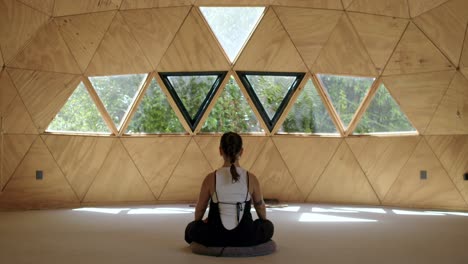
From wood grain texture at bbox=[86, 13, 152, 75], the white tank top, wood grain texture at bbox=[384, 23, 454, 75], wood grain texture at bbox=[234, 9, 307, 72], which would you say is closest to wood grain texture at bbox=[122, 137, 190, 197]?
wood grain texture at bbox=[86, 13, 152, 75]

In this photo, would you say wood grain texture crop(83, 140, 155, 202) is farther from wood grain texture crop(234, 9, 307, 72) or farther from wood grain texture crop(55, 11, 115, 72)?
wood grain texture crop(234, 9, 307, 72)

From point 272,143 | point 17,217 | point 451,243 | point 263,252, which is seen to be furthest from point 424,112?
point 17,217

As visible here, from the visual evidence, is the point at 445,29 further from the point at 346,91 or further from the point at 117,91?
the point at 117,91

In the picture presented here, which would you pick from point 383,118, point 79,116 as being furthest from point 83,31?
point 383,118

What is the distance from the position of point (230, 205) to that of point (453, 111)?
944cm

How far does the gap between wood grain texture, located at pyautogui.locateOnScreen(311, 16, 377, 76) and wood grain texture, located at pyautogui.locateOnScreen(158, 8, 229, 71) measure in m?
2.73

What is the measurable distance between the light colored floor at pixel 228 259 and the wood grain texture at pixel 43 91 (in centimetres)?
269

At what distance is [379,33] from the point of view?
15.0 metres

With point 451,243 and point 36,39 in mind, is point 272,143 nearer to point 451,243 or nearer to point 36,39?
point 36,39

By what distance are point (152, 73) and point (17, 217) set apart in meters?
5.54

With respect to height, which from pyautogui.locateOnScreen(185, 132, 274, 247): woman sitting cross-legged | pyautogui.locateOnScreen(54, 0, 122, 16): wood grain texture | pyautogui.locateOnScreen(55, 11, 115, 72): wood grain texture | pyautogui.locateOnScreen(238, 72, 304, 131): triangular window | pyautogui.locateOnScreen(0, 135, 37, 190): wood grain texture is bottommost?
pyautogui.locateOnScreen(185, 132, 274, 247): woman sitting cross-legged

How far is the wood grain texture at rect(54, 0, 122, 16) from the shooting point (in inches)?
553

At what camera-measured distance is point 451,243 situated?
8.30 metres

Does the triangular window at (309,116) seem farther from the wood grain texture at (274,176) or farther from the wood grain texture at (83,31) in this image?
the wood grain texture at (83,31)
